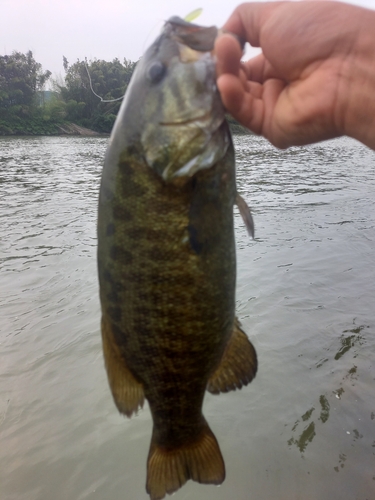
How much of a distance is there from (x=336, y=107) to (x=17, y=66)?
274 feet

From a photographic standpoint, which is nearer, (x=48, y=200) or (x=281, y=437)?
(x=281, y=437)

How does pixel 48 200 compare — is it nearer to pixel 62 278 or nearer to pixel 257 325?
pixel 62 278

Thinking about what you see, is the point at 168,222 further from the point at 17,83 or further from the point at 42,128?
the point at 17,83

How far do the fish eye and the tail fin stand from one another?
197 cm

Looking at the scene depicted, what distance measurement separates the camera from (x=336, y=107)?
2170 mm

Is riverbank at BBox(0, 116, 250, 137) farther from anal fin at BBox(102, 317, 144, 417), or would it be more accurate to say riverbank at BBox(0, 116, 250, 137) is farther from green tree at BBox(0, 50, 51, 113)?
anal fin at BBox(102, 317, 144, 417)

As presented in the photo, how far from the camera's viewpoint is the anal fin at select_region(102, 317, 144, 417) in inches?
86.4

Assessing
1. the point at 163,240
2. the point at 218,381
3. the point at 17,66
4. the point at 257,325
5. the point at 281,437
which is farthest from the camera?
the point at 17,66

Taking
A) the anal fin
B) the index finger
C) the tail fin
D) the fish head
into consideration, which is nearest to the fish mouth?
the fish head

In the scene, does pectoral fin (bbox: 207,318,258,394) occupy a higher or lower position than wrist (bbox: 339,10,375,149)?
lower

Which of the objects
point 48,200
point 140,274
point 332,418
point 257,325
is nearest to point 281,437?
point 332,418

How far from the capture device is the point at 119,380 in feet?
7.29

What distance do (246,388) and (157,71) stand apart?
4126 mm

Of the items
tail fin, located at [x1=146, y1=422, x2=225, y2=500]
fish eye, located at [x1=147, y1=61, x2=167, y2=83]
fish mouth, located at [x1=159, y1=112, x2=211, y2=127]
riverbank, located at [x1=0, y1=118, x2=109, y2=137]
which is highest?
fish eye, located at [x1=147, y1=61, x2=167, y2=83]
